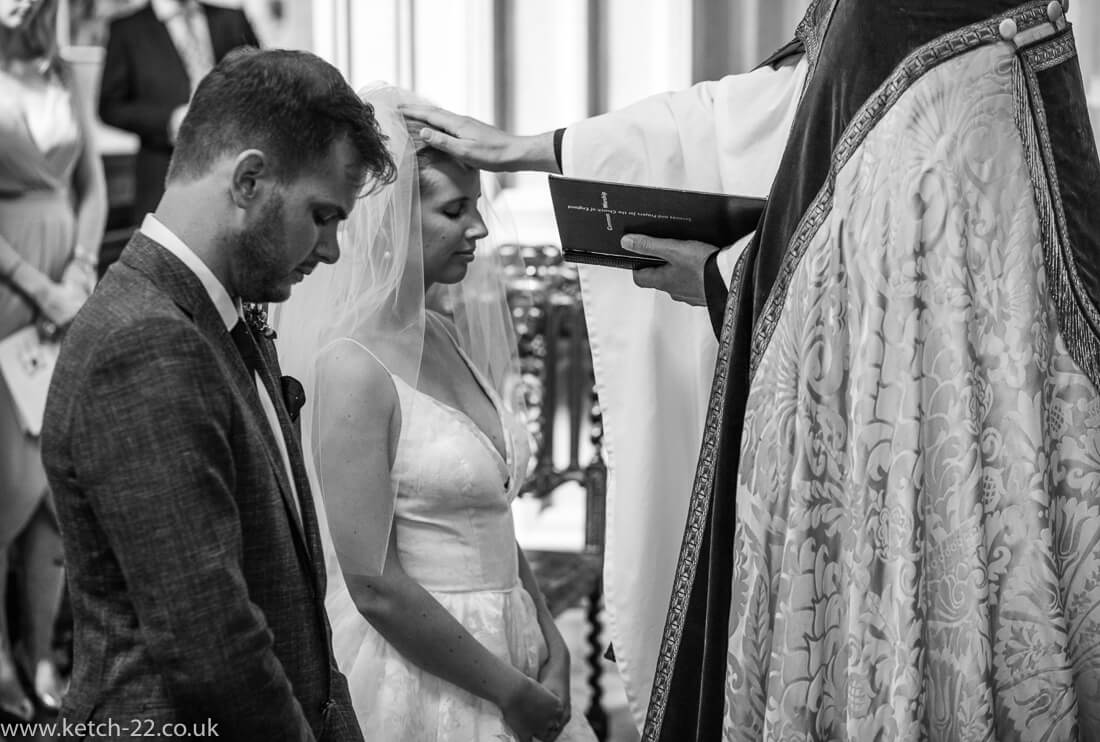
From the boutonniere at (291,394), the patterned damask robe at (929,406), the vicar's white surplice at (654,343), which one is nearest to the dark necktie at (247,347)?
the boutonniere at (291,394)

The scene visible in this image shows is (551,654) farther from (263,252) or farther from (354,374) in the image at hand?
(263,252)

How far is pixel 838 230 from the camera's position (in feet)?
5.89

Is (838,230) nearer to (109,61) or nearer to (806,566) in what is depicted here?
(806,566)

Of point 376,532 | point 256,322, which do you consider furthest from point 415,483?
point 256,322

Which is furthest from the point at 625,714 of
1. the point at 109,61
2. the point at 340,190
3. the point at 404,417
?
the point at 340,190

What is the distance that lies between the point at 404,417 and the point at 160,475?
87 cm

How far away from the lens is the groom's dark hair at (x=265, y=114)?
4.68 feet

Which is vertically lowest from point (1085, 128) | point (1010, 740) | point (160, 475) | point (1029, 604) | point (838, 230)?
point (1010, 740)

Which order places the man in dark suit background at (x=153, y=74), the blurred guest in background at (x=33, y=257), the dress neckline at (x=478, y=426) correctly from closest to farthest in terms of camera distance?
1. the dress neckline at (x=478, y=426)
2. the blurred guest in background at (x=33, y=257)
3. the man in dark suit background at (x=153, y=74)

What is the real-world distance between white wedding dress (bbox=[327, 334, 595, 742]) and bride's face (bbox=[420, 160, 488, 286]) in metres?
0.26

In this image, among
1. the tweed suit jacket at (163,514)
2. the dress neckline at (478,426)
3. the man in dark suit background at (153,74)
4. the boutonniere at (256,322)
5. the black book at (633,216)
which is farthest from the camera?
the man in dark suit background at (153,74)

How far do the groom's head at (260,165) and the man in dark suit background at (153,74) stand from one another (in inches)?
136

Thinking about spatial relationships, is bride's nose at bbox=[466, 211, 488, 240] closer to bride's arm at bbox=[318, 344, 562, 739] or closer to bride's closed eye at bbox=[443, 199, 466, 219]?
bride's closed eye at bbox=[443, 199, 466, 219]

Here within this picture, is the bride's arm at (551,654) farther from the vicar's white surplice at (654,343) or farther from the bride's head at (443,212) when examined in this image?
the bride's head at (443,212)
